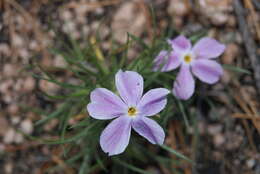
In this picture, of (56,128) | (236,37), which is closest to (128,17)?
(236,37)

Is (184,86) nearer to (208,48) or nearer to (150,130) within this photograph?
(208,48)

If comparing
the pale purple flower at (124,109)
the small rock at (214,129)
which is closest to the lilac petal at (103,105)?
the pale purple flower at (124,109)

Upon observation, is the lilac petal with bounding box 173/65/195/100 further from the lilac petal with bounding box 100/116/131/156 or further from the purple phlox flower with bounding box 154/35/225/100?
the lilac petal with bounding box 100/116/131/156

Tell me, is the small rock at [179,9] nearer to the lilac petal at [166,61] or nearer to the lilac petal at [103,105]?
the lilac petal at [166,61]

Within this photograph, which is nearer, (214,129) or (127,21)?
(214,129)

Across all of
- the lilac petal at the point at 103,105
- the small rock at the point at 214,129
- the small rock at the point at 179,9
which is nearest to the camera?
the lilac petal at the point at 103,105

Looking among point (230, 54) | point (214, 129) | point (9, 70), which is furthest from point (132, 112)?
point (9, 70)

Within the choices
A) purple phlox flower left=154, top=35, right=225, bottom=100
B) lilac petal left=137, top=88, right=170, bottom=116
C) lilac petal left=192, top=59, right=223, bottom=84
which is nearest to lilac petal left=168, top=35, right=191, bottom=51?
purple phlox flower left=154, top=35, right=225, bottom=100
